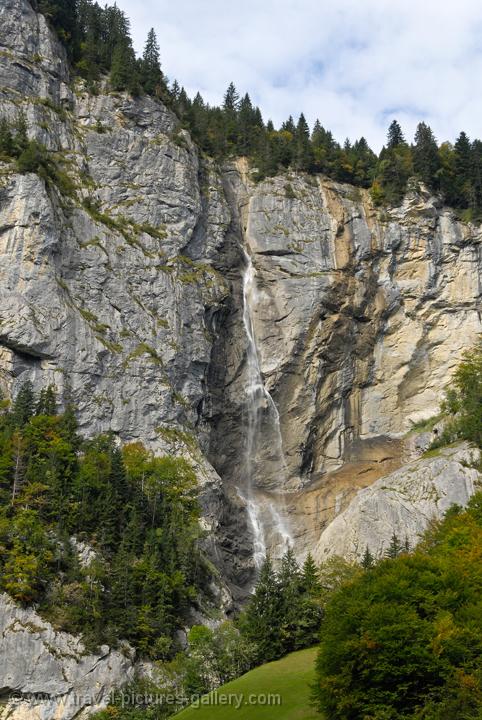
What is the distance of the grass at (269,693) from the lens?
29.2 m

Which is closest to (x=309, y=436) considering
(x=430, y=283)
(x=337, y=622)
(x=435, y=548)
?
(x=430, y=283)

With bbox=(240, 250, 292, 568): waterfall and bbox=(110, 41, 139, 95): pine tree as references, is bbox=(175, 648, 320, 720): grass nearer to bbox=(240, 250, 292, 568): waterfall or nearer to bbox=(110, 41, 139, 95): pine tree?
bbox=(240, 250, 292, 568): waterfall

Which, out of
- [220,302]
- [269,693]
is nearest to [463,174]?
[220,302]

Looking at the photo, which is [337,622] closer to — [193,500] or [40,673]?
[40,673]

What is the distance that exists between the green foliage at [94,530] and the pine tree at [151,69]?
125 feet

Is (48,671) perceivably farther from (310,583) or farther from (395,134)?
(395,134)

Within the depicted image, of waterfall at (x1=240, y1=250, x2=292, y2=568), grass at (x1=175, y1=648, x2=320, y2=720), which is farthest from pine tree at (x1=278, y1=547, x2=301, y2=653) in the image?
waterfall at (x1=240, y1=250, x2=292, y2=568)

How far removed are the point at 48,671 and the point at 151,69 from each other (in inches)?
2406

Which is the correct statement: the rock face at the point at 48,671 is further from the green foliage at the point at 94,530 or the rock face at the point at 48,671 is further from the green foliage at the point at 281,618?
the green foliage at the point at 281,618

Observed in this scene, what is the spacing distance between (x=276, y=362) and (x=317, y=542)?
15.8 meters

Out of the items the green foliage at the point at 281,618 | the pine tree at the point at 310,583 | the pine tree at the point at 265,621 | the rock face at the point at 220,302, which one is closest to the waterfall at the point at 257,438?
the rock face at the point at 220,302

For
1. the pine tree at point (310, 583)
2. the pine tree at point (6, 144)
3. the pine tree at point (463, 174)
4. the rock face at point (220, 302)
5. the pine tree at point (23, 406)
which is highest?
the pine tree at point (463, 174)

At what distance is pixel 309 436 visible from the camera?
2437 inches

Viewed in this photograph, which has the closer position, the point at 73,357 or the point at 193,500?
the point at 193,500
